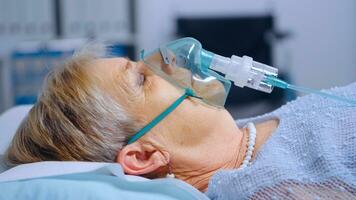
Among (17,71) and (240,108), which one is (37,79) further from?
(240,108)

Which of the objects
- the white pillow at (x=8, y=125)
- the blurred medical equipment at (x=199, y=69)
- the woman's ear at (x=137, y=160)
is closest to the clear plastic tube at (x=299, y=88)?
the blurred medical equipment at (x=199, y=69)

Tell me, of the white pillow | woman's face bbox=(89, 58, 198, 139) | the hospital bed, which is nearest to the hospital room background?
the white pillow

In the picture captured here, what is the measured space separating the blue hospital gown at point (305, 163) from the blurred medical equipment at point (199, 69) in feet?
0.26

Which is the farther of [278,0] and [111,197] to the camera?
[278,0]

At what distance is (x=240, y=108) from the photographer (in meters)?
3.36

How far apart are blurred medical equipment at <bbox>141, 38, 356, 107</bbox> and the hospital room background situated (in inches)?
46.5

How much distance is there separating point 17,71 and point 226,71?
80.6 inches

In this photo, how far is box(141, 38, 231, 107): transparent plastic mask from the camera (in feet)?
3.97

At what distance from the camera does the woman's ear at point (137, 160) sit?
1150mm

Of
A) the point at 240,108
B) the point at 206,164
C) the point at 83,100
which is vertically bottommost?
the point at 240,108

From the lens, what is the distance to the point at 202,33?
3414mm

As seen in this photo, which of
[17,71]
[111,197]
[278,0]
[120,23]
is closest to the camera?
[111,197]

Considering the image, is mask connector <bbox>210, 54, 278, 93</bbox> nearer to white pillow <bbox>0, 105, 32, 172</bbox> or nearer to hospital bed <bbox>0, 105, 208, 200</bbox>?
hospital bed <bbox>0, 105, 208, 200</bbox>

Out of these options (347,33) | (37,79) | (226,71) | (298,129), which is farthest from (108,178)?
(347,33)
